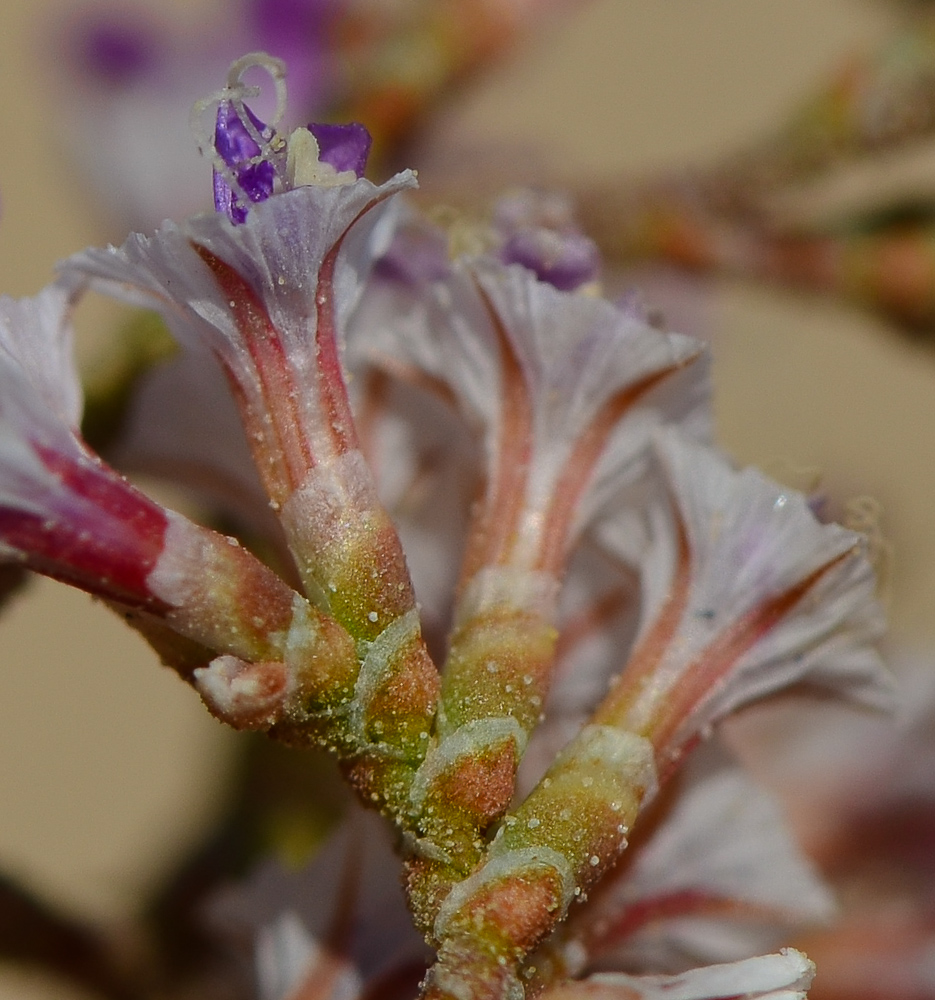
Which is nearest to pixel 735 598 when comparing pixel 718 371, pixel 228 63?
pixel 718 371

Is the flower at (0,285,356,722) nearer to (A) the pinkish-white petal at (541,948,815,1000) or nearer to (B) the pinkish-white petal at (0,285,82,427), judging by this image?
(B) the pinkish-white petal at (0,285,82,427)

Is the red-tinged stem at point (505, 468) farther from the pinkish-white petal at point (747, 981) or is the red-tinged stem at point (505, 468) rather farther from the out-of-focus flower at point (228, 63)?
the out-of-focus flower at point (228, 63)

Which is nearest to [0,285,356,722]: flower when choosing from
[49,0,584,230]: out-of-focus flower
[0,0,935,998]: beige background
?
[49,0,584,230]: out-of-focus flower

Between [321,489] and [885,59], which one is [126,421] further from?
[885,59]

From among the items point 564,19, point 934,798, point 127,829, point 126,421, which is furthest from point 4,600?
point 127,829

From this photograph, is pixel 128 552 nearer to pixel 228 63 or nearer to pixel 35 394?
pixel 35 394

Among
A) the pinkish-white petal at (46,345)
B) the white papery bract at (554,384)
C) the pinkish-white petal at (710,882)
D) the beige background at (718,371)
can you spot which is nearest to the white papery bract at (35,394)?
the pinkish-white petal at (46,345)
